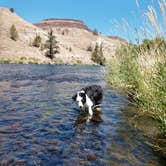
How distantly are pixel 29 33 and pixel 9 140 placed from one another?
310ft

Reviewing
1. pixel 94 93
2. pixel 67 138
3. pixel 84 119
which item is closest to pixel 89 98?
pixel 94 93

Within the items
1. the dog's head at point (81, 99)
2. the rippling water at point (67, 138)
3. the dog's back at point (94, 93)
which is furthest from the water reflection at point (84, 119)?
the dog's back at point (94, 93)

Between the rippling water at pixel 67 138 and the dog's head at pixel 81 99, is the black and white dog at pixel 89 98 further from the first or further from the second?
the rippling water at pixel 67 138

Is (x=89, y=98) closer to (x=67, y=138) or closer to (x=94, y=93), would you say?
(x=94, y=93)

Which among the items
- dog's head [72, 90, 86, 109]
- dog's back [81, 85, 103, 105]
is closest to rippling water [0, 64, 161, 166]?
dog's head [72, 90, 86, 109]

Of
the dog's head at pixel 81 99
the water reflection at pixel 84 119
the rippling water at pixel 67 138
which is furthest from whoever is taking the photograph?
the dog's head at pixel 81 99

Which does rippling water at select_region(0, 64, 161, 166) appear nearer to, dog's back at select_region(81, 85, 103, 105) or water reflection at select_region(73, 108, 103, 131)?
water reflection at select_region(73, 108, 103, 131)

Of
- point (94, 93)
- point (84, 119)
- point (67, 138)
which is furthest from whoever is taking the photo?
point (94, 93)

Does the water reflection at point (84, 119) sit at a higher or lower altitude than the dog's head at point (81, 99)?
lower

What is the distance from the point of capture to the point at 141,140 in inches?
282

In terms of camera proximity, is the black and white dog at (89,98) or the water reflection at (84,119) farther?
the black and white dog at (89,98)

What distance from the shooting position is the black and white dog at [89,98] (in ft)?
34.4

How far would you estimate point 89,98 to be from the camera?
1086 centimetres

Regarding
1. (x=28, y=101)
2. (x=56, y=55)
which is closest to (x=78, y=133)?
(x=28, y=101)
